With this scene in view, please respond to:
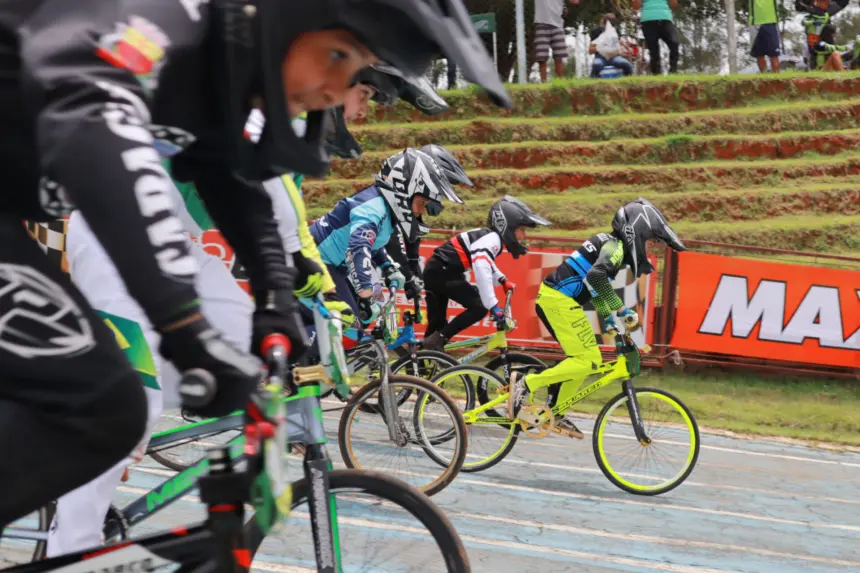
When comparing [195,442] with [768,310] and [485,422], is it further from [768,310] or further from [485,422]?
[768,310]

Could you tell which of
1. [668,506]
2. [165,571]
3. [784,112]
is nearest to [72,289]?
[165,571]

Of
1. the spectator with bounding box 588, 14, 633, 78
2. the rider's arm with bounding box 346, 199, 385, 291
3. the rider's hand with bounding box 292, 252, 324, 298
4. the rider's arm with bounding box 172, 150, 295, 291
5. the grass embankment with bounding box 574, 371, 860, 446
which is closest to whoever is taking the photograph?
the rider's arm with bounding box 172, 150, 295, 291

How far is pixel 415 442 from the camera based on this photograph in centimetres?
728

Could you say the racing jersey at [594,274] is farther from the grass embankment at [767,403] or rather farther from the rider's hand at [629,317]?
the grass embankment at [767,403]

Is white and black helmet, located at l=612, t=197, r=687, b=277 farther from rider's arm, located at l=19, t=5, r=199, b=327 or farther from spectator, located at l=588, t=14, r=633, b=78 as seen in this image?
spectator, located at l=588, t=14, r=633, b=78

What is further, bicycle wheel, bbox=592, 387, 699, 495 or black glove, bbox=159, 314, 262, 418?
bicycle wheel, bbox=592, 387, 699, 495

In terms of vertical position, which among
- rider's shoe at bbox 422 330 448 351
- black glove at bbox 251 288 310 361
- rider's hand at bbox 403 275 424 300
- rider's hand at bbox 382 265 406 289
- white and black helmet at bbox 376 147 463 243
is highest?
black glove at bbox 251 288 310 361

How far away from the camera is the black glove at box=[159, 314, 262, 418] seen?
5.91ft

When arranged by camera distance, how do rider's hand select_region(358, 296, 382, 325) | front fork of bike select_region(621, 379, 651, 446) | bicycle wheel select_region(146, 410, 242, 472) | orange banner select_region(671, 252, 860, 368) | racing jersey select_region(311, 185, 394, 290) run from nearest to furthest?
bicycle wheel select_region(146, 410, 242, 472)
rider's hand select_region(358, 296, 382, 325)
front fork of bike select_region(621, 379, 651, 446)
racing jersey select_region(311, 185, 394, 290)
orange banner select_region(671, 252, 860, 368)

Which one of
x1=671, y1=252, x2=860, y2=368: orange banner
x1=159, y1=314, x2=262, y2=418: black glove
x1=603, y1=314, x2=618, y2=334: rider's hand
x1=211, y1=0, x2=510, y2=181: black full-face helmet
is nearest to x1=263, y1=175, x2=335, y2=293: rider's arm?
x1=211, y1=0, x2=510, y2=181: black full-face helmet

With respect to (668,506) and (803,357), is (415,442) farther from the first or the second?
(803,357)

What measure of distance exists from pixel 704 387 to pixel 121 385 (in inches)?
428

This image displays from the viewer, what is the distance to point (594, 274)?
27.7 ft

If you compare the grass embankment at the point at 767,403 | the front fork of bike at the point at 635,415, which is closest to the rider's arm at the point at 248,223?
the front fork of bike at the point at 635,415
